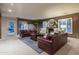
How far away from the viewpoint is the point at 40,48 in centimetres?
230

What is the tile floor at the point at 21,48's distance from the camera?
229 centimetres

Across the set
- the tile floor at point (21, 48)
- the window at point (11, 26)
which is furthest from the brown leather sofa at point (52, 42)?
the window at point (11, 26)

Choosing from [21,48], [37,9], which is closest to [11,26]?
[21,48]

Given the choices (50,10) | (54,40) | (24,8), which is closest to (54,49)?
(54,40)

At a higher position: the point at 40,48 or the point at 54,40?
the point at 54,40

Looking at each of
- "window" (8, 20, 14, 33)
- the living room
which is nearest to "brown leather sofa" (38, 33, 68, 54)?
the living room

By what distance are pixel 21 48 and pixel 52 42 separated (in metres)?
0.71

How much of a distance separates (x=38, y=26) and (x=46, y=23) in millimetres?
199

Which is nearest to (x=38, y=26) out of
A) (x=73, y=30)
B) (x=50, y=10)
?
(x=50, y=10)

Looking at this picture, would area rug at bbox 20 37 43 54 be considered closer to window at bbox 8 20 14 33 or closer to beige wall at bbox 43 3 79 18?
window at bbox 8 20 14 33

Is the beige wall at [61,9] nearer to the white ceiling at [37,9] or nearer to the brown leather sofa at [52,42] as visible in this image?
the white ceiling at [37,9]

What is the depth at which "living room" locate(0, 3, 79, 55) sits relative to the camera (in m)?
2.29

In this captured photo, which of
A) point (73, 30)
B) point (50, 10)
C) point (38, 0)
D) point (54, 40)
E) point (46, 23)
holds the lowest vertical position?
point (54, 40)

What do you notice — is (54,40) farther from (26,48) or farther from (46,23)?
(26,48)
